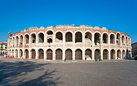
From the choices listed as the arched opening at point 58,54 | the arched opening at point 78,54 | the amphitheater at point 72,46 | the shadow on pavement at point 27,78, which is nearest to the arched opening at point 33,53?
the amphitheater at point 72,46

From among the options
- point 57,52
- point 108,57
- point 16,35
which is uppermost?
point 16,35

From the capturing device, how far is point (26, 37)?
101 ft

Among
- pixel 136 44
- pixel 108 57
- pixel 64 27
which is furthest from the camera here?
pixel 136 44

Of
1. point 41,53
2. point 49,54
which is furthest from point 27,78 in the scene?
point 41,53

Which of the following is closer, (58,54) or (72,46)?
(72,46)

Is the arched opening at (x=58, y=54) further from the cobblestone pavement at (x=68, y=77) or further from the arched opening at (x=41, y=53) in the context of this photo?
the cobblestone pavement at (x=68, y=77)

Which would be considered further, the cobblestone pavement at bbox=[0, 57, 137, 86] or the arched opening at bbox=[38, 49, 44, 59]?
the arched opening at bbox=[38, 49, 44, 59]

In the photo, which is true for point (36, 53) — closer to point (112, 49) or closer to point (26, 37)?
point (26, 37)

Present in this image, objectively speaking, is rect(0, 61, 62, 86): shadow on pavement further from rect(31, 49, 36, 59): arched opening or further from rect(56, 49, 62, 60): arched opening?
rect(31, 49, 36, 59): arched opening

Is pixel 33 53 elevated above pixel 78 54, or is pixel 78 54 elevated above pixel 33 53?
pixel 33 53

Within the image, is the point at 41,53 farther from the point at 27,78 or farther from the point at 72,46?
the point at 27,78

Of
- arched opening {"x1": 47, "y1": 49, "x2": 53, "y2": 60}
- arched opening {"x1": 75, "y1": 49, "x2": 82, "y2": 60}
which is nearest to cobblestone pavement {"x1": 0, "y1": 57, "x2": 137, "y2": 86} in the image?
arched opening {"x1": 75, "y1": 49, "x2": 82, "y2": 60}

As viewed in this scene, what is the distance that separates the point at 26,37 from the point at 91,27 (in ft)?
77.9

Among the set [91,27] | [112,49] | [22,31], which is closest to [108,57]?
[112,49]
